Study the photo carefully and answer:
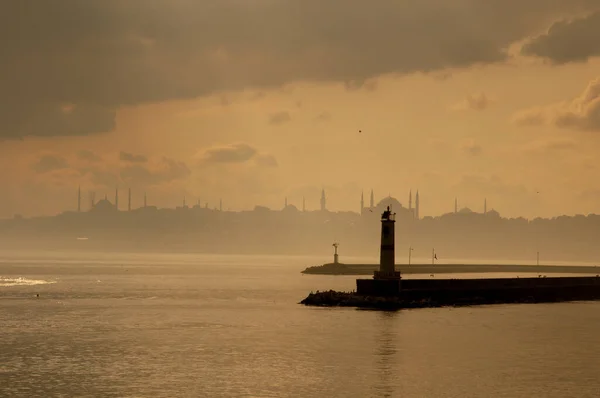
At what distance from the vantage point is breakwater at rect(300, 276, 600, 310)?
92.8 metres

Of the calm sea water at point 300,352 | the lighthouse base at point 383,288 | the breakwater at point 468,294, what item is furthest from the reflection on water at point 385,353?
the breakwater at point 468,294

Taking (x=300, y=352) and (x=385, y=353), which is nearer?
(x=385, y=353)

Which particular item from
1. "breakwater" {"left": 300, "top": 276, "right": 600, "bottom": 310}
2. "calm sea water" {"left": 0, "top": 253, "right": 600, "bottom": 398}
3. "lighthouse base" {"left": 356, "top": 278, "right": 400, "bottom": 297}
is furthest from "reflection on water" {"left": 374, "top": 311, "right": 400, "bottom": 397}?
"breakwater" {"left": 300, "top": 276, "right": 600, "bottom": 310}

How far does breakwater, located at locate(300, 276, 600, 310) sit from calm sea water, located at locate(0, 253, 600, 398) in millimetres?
2037

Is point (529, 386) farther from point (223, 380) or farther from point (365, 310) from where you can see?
point (365, 310)

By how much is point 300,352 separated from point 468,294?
4237 cm

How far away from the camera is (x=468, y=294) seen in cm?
10269

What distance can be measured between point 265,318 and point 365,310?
30.5 feet

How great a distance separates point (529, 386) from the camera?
50594mm

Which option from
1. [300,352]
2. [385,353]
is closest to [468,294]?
[385,353]

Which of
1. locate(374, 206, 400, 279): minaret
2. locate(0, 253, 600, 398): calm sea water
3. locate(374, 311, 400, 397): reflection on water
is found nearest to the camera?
locate(0, 253, 600, 398): calm sea water

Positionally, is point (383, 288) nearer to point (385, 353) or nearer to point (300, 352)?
point (300, 352)

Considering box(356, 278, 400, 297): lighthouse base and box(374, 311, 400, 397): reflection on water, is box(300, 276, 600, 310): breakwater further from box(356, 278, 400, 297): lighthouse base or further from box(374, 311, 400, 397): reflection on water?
box(374, 311, 400, 397): reflection on water

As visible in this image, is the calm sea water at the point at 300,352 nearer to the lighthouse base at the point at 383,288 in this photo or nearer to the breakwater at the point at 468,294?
the breakwater at the point at 468,294
